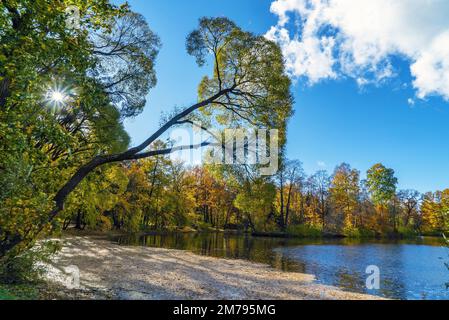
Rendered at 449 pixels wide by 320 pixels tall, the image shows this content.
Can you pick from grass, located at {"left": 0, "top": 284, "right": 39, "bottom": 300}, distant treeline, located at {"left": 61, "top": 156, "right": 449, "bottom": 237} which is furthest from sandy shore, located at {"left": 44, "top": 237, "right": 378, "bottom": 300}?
distant treeline, located at {"left": 61, "top": 156, "right": 449, "bottom": 237}

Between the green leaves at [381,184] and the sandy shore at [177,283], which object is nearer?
the sandy shore at [177,283]

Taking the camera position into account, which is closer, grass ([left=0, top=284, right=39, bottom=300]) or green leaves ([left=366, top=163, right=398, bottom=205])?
grass ([left=0, top=284, right=39, bottom=300])

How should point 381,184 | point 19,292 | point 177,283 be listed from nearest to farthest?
point 19,292 < point 177,283 < point 381,184

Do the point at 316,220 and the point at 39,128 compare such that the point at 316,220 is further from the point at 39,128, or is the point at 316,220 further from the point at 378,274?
the point at 39,128

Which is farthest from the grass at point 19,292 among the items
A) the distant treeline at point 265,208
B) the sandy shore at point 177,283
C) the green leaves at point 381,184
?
the green leaves at point 381,184

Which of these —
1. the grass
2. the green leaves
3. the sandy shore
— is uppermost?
the green leaves

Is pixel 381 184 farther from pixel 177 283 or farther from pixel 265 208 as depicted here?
pixel 177 283

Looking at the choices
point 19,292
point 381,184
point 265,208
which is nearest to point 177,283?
point 19,292

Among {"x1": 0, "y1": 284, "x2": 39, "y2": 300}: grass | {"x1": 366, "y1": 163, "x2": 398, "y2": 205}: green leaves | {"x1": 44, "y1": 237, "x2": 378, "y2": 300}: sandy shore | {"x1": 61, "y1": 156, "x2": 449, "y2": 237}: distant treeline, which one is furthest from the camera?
{"x1": 366, "y1": 163, "x2": 398, "y2": 205}: green leaves

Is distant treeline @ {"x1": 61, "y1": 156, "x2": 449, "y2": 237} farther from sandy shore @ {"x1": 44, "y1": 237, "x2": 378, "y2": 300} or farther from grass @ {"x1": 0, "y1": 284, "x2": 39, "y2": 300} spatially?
grass @ {"x1": 0, "y1": 284, "x2": 39, "y2": 300}

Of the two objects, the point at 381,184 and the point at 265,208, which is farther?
the point at 381,184

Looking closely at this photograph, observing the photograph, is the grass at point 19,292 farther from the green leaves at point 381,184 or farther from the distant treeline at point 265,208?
the green leaves at point 381,184

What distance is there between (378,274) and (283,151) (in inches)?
444
